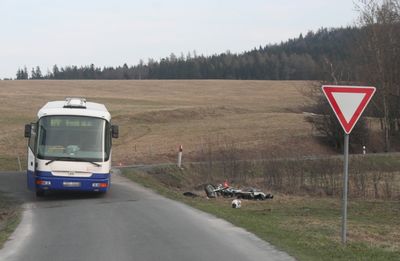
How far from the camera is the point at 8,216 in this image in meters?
14.7

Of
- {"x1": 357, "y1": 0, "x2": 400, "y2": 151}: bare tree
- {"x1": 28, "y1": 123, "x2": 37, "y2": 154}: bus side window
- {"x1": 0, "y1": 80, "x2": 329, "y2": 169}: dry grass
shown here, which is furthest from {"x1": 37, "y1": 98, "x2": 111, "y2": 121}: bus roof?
{"x1": 357, "y1": 0, "x2": 400, "y2": 151}: bare tree

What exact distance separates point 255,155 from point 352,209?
2000 centimetres

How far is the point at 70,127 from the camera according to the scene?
58.6 feet

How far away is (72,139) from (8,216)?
3704mm

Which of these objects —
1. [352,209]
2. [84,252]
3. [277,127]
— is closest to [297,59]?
[277,127]

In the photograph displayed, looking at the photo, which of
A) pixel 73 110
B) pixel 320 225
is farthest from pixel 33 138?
pixel 320 225

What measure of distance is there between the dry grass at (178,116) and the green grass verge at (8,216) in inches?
627

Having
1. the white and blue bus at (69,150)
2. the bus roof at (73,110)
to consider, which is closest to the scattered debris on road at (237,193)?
the white and blue bus at (69,150)

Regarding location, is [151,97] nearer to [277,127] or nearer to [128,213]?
[277,127]

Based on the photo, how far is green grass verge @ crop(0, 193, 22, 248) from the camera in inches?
457

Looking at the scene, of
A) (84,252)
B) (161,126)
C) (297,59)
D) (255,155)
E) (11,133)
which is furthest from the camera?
(297,59)

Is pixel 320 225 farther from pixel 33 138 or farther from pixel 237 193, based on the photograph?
pixel 33 138

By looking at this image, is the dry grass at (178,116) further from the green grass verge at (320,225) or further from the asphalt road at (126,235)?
the asphalt road at (126,235)

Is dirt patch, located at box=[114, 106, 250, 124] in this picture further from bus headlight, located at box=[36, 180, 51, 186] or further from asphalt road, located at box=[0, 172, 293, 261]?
asphalt road, located at box=[0, 172, 293, 261]
